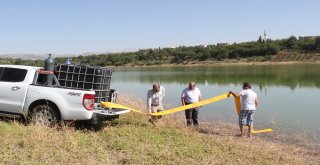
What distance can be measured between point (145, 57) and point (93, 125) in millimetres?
118952

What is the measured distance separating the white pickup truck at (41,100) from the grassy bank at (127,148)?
393 mm

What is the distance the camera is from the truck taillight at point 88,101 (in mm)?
10133

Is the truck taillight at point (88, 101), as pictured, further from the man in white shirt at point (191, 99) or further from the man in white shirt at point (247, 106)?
the man in white shirt at point (247, 106)

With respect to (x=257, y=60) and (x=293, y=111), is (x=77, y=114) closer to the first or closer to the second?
(x=293, y=111)

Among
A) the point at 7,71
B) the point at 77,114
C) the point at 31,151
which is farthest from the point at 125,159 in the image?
the point at 7,71

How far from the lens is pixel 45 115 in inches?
415

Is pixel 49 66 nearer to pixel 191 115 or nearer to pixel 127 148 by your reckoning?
pixel 127 148

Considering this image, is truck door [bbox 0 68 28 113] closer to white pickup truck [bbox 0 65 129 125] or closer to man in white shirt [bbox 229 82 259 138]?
white pickup truck [bbox 0 65 129 125]

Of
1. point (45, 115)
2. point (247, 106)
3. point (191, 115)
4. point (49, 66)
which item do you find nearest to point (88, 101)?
point (45, 115)

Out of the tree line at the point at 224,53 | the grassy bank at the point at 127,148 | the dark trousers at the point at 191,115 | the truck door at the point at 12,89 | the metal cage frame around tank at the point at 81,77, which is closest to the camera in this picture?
the grassy bank at the point at 127,148

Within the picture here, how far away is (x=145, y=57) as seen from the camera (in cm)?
13000

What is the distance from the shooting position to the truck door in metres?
10.7

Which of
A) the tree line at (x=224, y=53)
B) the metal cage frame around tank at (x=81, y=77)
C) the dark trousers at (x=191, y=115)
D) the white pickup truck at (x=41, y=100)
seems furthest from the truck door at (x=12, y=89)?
the tree line at (x=224, y=53)

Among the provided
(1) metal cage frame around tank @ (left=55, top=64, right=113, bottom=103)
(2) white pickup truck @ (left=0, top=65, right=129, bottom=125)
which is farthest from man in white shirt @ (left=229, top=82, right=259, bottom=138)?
(1) metal cage frame around tank @ (left=55, top=64, right=113, bottom=103)
